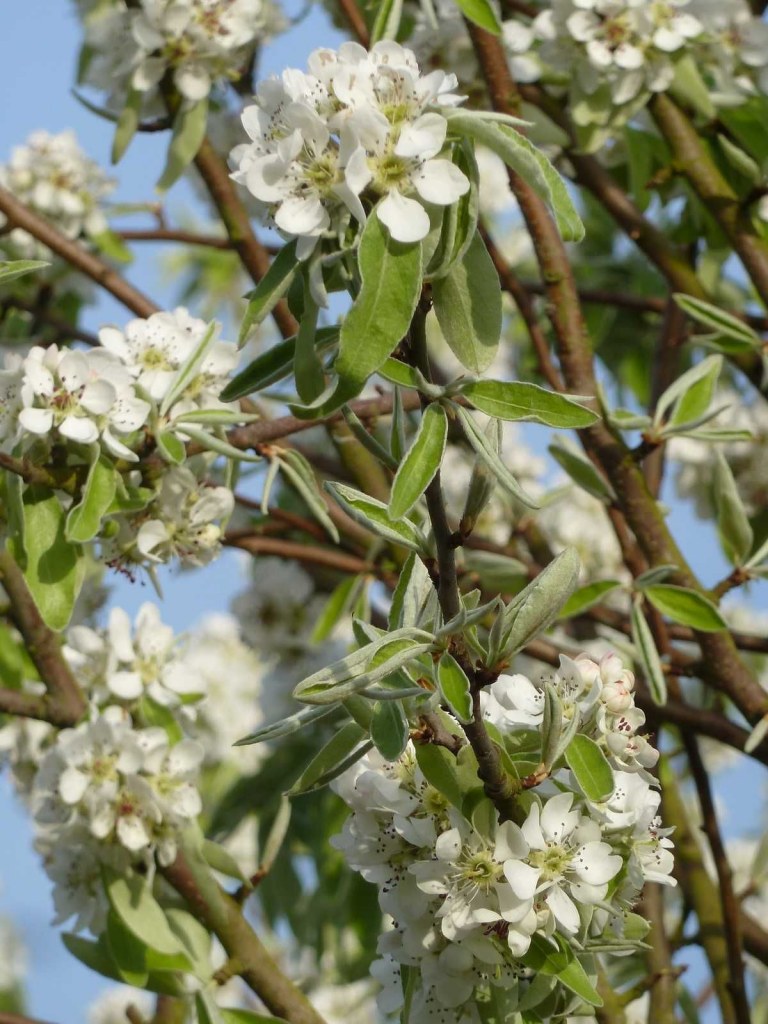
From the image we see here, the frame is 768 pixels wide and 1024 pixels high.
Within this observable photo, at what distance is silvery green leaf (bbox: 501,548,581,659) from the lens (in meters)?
1.03

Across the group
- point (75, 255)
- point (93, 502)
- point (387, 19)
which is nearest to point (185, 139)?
point (75, 255)

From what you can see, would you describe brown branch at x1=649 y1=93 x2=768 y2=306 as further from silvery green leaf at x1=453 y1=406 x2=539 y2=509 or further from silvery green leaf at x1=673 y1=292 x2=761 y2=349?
silvery green leaf at x1=453 y1=406 x2=539 y2=509

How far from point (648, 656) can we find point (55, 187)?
58.2 inches

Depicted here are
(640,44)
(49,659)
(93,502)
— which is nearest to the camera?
(93,502)

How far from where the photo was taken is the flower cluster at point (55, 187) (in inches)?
104

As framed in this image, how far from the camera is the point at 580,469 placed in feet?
6.15

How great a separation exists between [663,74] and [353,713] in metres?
1.27

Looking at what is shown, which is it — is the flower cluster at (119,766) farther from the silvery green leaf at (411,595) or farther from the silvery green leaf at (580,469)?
the silvery green leaf at (411,595)

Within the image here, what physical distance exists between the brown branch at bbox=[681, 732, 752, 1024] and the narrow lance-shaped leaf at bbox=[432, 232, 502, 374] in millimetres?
993

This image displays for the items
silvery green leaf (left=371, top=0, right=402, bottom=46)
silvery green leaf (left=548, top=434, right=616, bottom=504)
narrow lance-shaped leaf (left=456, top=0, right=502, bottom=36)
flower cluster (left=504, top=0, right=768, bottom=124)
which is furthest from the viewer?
flower cluster (left=504, top=0, right=768, bottom=124)

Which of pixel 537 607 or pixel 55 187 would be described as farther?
pixel 55 187

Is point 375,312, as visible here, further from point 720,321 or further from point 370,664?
point 720,321

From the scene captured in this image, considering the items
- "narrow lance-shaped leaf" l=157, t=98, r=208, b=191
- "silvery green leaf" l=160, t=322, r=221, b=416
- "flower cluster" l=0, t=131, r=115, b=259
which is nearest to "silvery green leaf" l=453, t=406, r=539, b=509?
"silvery green leaf" l=160, t=322, r=221, b=416

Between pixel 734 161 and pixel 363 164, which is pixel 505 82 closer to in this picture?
pixel 734 161
